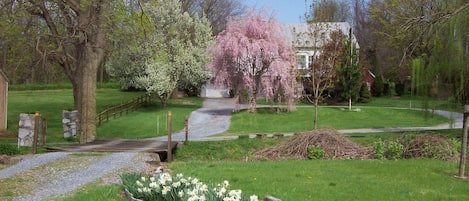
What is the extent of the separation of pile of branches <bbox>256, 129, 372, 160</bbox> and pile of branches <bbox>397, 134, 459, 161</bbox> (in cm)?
110

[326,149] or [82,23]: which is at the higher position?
[82,23]

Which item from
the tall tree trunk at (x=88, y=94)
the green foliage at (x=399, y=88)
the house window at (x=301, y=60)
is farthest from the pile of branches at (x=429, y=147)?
the green foliage at (x=399, y=88)

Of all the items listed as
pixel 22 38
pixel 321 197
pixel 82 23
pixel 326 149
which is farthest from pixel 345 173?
pixel 22 38

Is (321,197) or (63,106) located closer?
(321,197)

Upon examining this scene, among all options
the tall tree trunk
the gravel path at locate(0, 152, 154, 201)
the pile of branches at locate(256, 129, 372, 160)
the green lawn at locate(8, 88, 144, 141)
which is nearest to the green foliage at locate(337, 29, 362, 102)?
the green lawn at locate(8, 88, 144, 141)

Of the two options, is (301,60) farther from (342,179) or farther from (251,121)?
(342,179)

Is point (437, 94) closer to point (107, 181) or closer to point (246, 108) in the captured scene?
point (107, 181)

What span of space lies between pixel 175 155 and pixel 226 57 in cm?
1612

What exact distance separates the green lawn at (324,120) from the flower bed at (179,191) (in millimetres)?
17337

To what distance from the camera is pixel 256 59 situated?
31.2 metres

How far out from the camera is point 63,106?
131 ft

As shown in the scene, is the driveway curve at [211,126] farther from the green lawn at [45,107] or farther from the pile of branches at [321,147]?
the green lawn at [45,107]

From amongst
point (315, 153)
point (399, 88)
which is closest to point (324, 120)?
point (315, 153)

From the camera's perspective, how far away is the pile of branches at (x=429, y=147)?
1334 cm
